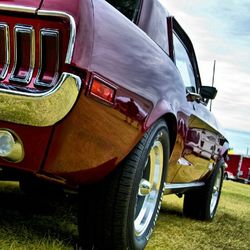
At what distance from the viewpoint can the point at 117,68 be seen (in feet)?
8.08

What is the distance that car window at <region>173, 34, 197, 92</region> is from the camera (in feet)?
13.1

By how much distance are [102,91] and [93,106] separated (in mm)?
82

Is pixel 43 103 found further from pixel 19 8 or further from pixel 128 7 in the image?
pixel 128 7

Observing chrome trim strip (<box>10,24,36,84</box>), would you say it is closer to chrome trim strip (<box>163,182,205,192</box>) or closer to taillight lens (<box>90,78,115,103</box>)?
taillight lens (<box>90,78,115,103</box>)

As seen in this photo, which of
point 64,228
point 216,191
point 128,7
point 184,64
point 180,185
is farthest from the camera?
point 216,191

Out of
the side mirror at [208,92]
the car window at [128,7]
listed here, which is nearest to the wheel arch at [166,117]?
the car window at [128,7]

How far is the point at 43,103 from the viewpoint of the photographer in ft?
7.17

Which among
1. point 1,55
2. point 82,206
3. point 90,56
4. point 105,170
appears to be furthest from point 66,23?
point 82,206

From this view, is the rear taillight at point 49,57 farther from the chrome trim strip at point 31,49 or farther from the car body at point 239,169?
the car body at point 239,169

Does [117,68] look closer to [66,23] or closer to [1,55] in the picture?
[66,23]

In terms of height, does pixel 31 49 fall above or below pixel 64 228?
above

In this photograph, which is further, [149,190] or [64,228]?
[64,228]

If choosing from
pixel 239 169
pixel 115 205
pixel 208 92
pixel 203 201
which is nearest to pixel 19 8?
pixel 115 205

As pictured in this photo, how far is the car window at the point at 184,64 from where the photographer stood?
13.1ft
